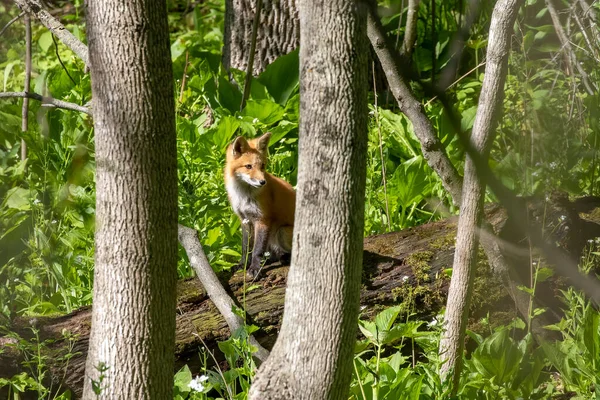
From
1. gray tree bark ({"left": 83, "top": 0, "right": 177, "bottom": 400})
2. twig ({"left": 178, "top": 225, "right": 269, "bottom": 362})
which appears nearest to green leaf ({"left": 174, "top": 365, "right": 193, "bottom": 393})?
twig ({"left": 178, "top": 225, "right": 269, "bottom": 362})

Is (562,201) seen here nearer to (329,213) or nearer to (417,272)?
(417,272)

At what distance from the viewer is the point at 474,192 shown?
3406 mm

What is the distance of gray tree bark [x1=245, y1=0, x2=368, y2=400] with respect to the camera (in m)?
2.35

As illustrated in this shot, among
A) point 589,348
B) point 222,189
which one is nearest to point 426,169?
point 222,189

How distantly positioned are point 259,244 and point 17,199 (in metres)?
1.85

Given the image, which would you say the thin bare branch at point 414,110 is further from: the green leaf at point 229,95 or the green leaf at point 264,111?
the green leaf at point 229,95

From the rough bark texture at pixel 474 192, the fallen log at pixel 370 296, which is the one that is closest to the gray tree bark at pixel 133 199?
the fallen log at pixel 370 296

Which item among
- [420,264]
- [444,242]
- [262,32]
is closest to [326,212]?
[420,264]

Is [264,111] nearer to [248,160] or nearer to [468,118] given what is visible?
[248,160]

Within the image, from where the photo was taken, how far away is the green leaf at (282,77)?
6.82 meters

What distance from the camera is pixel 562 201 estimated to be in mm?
4715

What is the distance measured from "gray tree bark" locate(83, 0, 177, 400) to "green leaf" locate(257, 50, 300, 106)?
412 cm

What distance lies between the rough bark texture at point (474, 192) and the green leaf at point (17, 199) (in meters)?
3.29

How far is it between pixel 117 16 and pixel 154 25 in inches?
5.3
